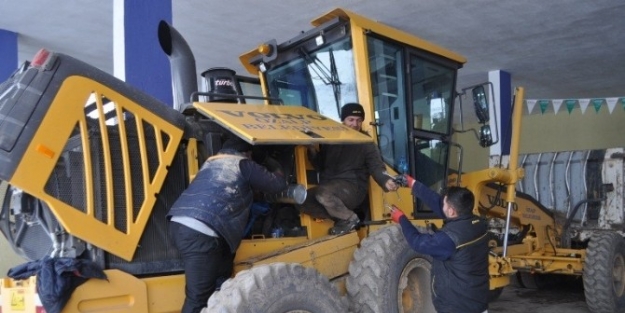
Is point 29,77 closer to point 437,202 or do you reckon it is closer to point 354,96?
point 354,96

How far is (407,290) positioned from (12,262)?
3404mm

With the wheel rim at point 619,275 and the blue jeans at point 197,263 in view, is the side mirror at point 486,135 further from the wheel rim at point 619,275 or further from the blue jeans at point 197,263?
the blue jeans at point 197,263

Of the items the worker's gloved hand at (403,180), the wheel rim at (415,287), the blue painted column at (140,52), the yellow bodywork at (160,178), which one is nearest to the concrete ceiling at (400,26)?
the blue painted column at (140,52)

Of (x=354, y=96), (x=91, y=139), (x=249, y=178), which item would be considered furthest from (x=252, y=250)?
(x=354, y=96)

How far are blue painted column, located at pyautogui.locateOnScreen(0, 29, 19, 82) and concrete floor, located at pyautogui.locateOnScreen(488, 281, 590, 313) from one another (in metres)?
8.60

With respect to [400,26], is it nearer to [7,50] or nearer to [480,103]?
[480,103]

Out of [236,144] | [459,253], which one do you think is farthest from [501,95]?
[236,144]

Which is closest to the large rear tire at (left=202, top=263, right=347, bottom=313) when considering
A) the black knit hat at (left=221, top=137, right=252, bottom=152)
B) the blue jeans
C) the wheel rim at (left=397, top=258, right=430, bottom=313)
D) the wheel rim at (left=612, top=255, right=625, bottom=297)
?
the blue jeans

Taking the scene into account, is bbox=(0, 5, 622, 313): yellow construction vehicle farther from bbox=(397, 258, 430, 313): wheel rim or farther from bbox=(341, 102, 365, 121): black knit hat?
bbox=(341, 102, 365, 121): black knit hat

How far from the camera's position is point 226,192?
11.5 ft

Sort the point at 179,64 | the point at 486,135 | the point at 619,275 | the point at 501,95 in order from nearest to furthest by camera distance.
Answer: the point at 179,64
the point at 486,135
the point at 619,275
the point at 501,95

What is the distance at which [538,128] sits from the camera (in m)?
19.2

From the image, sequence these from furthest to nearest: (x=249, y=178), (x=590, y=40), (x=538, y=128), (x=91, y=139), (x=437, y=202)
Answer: (x=538, y=128)
(x=590, y=40)
(x=437, y=202)
(x=249, y=178)
(x=91, y=139)

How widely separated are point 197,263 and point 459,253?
1.67 metres
